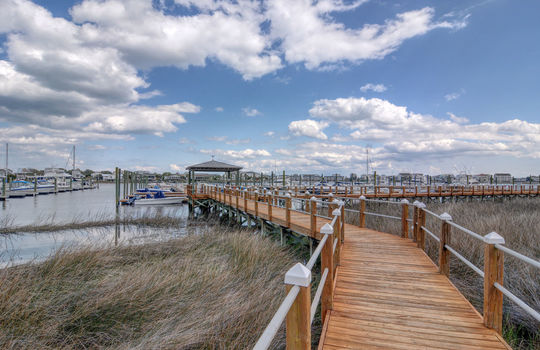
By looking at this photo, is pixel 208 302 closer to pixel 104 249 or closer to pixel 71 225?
pixel 104 249

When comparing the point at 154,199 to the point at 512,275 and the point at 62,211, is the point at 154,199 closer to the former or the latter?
the point at 62,211

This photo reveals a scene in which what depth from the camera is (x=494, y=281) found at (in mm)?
3334

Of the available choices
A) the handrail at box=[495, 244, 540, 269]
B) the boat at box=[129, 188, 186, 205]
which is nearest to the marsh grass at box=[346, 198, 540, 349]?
the handrail at box=[495, 244, 540, 269]

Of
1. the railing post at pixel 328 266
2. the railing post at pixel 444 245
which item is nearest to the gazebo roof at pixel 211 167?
the railing post at pixel 444 245

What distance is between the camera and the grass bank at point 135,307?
3660mm

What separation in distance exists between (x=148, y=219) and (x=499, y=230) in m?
17.5

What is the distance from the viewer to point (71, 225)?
16.6m

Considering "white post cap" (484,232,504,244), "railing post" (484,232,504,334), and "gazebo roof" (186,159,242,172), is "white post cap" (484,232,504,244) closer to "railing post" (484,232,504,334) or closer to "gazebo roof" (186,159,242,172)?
"railing post" (484,232,504,334)

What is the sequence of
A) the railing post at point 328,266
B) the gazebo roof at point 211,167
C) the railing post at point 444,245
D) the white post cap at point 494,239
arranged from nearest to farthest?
the white post cap at point 494,239 < the railing post at point 328,266 < the railing post at point 444,245 < the gazebo roof at point 211,167

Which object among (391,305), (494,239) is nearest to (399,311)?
(391,305)

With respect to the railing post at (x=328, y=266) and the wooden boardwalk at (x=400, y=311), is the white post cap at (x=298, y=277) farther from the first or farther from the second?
the railing post at (x=328, y=266)

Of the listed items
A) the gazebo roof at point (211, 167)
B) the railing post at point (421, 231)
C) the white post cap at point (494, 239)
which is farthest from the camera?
the gazebo roof at point (211, 167)

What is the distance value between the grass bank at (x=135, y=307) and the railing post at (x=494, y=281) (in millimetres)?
2481

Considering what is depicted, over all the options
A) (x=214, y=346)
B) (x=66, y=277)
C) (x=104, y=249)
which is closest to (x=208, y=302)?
(x=214, y=346)
